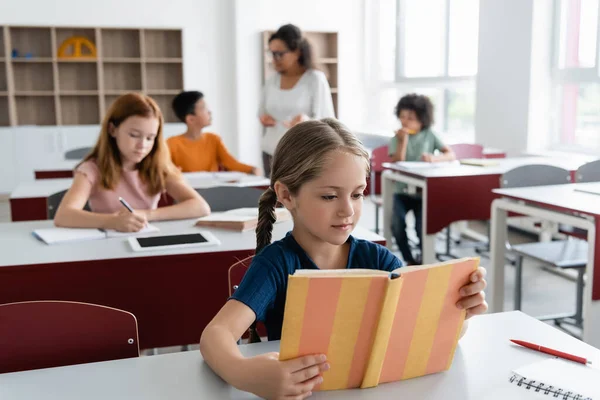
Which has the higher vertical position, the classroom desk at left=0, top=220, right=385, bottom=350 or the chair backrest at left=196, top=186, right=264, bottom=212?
the chair backrest at left=196, top=186, right=264, bottom=212

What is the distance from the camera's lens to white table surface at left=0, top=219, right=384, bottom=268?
173cm

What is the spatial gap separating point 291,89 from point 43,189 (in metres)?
1.51

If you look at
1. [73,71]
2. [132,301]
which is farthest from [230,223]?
[73,71]

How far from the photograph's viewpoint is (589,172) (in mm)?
3154

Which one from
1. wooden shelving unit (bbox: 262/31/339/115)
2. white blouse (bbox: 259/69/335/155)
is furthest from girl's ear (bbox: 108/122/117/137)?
wooden shelving unit (bbox: 262/31/339/115)

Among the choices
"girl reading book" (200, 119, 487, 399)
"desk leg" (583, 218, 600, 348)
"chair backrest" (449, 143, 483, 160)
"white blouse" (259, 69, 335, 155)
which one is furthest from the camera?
"chair backrest" (449, 143, 483, 160)

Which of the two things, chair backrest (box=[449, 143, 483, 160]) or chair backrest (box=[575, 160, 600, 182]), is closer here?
chair backrest (box=[575, 160, 600, 182])

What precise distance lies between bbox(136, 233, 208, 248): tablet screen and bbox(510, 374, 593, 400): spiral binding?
1158 millimetres

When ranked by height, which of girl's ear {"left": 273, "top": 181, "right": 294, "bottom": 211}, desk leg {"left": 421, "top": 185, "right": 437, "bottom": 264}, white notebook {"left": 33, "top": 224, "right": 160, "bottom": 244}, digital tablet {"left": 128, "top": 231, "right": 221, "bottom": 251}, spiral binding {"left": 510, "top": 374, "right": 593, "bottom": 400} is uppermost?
girl's ear {"left": 273, "top": 181, "right": 294, "bottom": 211}

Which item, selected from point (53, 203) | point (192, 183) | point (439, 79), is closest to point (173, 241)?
point (53, 203)

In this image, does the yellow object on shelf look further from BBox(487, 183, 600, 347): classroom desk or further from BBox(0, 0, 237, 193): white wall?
BBox(487, 183, 600, 347): classroom desk

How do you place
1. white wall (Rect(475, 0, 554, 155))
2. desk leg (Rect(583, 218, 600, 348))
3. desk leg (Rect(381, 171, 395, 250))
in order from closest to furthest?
desk leg (Rect(583, 218, 600, 348)) → desk leg (Rect(381, 171, 395, 250)) → white wall (Rect(475, 0, 554, 155))

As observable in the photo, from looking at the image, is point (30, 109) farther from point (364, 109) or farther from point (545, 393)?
point (545, 393)

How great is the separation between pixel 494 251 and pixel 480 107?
8.74ft
